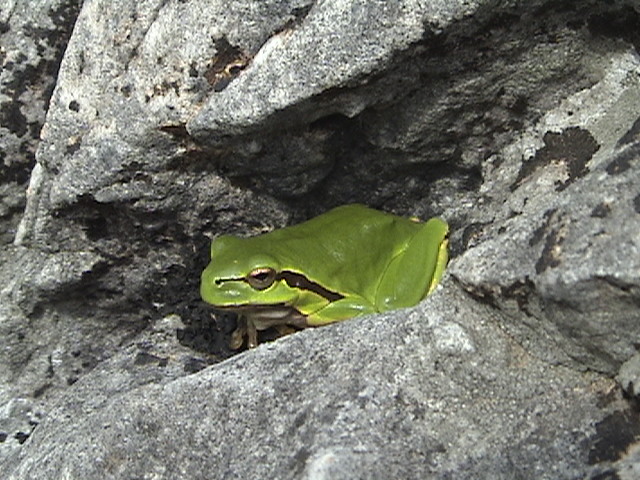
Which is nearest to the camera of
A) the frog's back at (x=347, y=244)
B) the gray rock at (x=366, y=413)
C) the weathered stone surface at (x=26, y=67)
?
the gray rock at (x=366, y=413)

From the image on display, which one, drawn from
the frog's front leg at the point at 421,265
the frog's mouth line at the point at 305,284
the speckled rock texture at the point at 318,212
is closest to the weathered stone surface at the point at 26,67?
the speckled rock texture at the point at 318,212

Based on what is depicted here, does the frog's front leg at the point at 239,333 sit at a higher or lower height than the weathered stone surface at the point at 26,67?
→ lower

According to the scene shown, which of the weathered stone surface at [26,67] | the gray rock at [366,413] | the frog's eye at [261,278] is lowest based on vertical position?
the frog's eye at [261,278]

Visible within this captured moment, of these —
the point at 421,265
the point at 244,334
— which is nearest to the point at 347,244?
the point at 421,265

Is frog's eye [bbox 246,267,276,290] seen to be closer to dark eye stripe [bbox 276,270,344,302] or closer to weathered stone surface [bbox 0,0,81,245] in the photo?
dark eye stripe [bbox 276,270,344,302]

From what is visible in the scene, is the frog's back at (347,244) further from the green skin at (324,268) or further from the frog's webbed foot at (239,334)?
the frog's webbed foot at (239,334)

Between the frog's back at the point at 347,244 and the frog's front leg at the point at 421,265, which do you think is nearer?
the frog's front leg at the point at 421,265

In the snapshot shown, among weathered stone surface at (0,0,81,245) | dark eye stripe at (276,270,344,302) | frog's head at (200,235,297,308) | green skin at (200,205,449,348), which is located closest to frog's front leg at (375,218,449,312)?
green skin at (200,205,449,348)

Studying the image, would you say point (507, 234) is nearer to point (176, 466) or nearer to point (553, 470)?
point (553, 470)

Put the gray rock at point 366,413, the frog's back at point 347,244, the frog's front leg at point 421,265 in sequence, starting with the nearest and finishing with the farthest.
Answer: the gray rock at point 366,413
the frog's front leg at point 421,265
the frog's back at point 347,244

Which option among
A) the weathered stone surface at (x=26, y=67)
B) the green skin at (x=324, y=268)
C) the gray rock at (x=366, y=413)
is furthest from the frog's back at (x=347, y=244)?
the weathered stone surface at (x=26, y=67)
